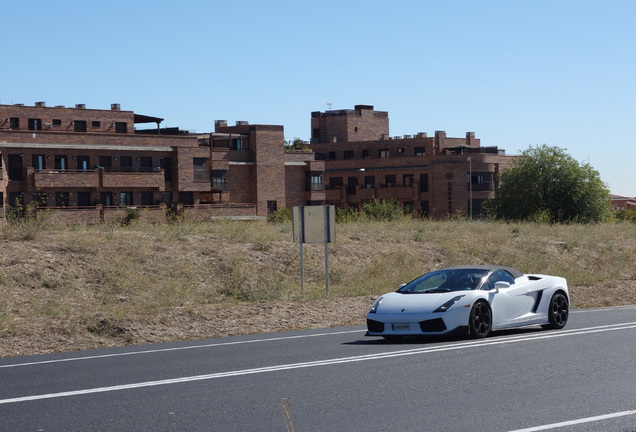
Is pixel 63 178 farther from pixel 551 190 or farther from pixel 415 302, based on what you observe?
pixel 415 302

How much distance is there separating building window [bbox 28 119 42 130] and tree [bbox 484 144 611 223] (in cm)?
4292

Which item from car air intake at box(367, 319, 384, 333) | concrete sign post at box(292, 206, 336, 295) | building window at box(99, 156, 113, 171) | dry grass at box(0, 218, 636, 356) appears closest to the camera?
car air intake at box(367, 319, 384, 333)

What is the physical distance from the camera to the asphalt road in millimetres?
8695

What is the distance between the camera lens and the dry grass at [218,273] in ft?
59.8

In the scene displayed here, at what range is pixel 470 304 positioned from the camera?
51.0 ft

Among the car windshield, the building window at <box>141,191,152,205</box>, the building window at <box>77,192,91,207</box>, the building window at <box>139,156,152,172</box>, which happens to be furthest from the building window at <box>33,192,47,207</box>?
the car windshield

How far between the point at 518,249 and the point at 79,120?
59.3 metres

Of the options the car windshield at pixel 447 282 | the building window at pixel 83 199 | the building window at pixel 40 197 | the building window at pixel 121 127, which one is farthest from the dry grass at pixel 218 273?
the building window at pixel 121 127

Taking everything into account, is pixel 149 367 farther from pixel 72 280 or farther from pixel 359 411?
pixel 72 280

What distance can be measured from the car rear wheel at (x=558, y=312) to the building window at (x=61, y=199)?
6010 cm

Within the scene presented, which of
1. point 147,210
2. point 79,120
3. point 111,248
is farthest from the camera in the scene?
point 79,120

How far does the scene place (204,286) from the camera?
2573cm

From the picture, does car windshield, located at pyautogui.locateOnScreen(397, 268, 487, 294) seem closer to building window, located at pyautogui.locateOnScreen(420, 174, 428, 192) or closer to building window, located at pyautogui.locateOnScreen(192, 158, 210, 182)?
building window, located at pyautogui.locateOnScreen(192, 158, 210, 182)

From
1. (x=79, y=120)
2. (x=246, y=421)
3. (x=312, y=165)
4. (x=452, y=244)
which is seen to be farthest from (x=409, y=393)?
(x=312, y=165)
